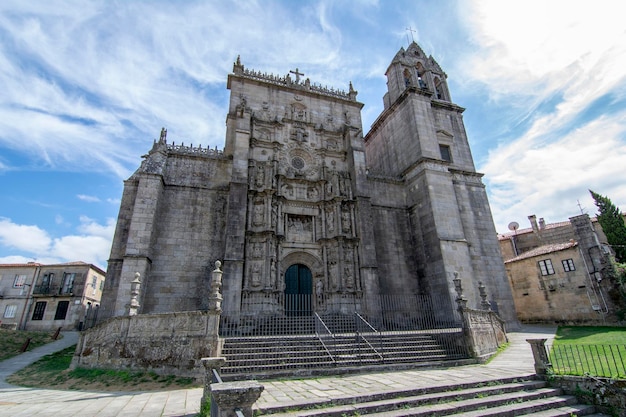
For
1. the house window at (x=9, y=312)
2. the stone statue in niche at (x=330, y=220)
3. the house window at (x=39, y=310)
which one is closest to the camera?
the stone statue in niche at (x=330, y=220)

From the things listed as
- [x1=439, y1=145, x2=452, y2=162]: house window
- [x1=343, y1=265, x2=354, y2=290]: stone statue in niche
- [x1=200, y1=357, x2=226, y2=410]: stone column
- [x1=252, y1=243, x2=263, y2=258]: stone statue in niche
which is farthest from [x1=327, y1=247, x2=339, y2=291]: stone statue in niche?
[x1=200, y1=357, x2=226, y2=410]: stone column

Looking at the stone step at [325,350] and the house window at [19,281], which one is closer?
the stone step at [325,350]

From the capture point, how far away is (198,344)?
8469 millimetres

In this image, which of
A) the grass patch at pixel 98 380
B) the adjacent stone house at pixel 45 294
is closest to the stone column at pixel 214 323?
the grass patch at pixel 98 380

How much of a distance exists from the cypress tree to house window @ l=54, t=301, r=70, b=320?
4170 centimetres

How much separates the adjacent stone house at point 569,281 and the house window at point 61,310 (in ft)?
123

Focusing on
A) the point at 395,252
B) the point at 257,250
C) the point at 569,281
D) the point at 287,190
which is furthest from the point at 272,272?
the point at 569,281

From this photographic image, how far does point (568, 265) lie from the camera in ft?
69.1

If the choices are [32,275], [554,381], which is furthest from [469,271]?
[32,275]

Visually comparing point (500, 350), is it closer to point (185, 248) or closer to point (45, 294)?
point (185, 248)

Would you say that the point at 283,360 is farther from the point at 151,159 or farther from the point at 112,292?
the point at 151,159

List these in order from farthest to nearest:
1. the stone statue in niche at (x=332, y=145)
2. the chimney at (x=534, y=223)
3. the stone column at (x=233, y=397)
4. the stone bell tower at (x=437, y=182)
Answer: the chimney at (x=534, y=223) < the stone statue in niche at (x=332, y=145) < the stone bell tower at (x=437, y=182) < the stone column at (x=233, y=397)

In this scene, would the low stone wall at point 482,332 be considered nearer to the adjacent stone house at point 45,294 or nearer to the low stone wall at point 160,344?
the low stone wall at point 160,344

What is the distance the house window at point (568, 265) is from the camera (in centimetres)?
2088
